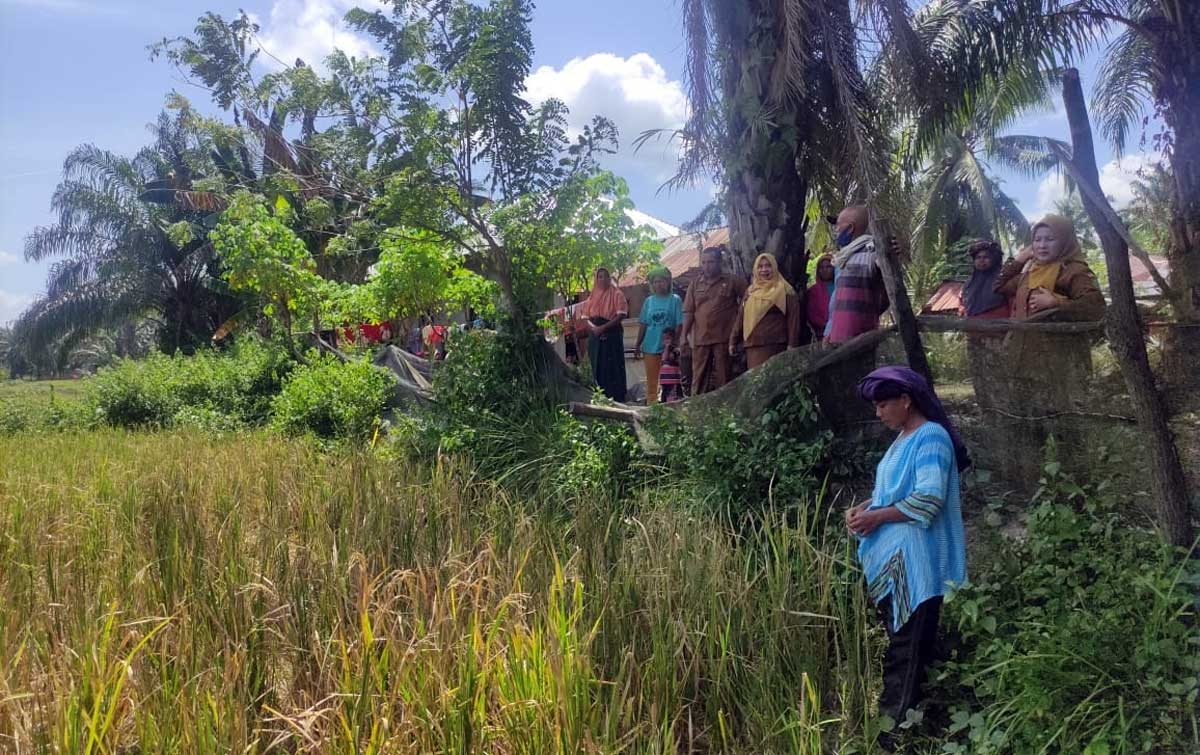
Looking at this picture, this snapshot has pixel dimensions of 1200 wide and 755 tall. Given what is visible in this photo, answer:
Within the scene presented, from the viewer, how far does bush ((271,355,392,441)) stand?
30.0ft

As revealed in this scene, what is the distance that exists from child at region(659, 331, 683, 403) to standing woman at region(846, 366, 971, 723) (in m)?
4.04

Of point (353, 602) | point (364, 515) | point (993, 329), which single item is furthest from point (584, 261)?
point (353, 602)

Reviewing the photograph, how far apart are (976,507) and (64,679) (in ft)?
13.0

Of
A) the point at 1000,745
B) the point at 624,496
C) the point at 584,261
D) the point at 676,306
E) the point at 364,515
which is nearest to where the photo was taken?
the point at 1000,745

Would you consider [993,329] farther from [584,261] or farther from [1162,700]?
[584,261]

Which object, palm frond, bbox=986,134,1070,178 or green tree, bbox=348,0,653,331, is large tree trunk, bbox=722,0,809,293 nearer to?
green tree, bbox=348,0,653,331

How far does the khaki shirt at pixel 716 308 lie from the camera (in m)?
6.29

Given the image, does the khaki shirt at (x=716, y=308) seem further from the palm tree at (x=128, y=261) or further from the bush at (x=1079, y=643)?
the palm tree at (x=128, y=261)

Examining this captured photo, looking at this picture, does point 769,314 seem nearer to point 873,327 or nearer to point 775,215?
point 873,327

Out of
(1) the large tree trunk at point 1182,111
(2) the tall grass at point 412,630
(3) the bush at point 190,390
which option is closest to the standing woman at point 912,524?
(2) the tall grass at point 412,630

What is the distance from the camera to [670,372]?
7.29 meters

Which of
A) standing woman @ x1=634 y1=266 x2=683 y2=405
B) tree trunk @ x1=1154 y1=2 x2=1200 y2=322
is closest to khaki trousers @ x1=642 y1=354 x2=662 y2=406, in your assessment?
standing woman @ x1=634 y1=266 x2=683 y2=405

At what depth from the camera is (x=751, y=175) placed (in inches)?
260

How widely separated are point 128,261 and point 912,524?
20.5 metres
